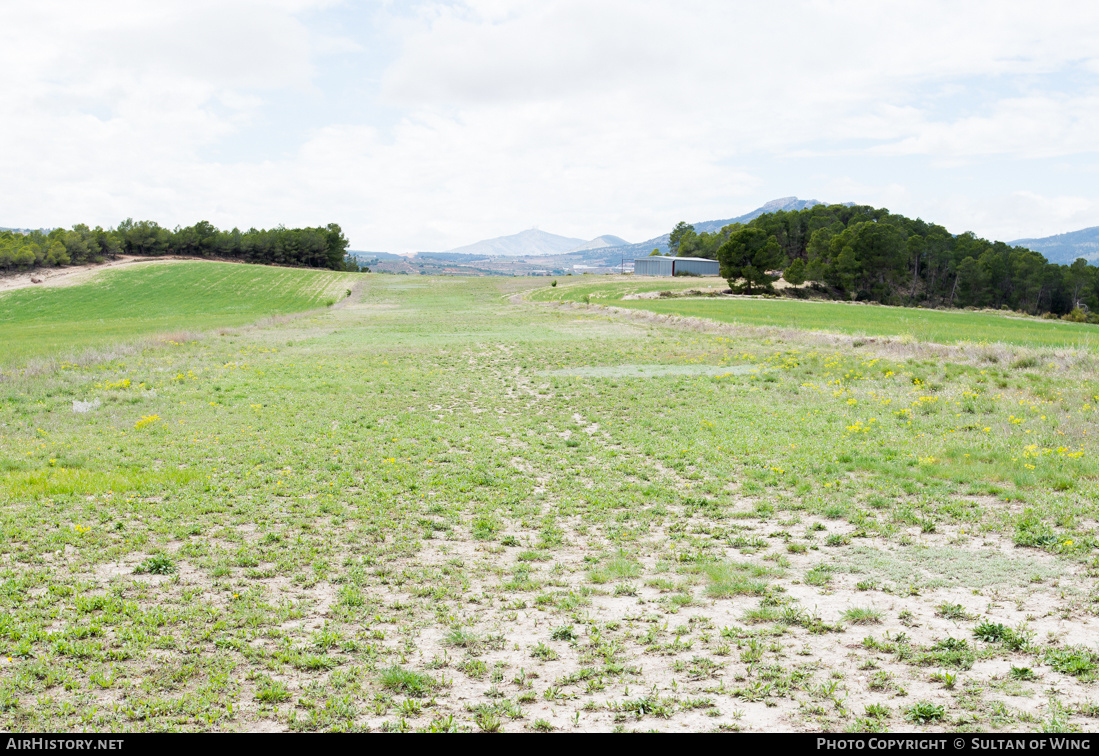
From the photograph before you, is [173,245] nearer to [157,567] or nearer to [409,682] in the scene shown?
[157,567]

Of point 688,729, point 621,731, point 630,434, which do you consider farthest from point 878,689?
point 630,434

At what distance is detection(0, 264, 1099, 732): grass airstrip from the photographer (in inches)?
199

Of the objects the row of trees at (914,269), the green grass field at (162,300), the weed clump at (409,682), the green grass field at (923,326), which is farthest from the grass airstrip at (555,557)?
the row of trees at (914,269)

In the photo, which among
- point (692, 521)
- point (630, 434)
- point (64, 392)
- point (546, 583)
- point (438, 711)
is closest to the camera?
point (438, 711)

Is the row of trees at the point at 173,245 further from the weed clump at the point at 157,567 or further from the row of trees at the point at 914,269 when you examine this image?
the weed clump at the point at 157,567

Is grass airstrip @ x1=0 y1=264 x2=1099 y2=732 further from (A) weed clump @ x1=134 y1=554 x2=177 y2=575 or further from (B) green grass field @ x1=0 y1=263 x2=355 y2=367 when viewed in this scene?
(B) green grass field @ x1=0 y1=263 x2=355 y2=367

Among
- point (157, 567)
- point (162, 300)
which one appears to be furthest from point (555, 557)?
point (162, 300)

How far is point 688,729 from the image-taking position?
462cm

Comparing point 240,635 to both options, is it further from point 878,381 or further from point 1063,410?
point 878,381

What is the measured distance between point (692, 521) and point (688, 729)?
5.01m

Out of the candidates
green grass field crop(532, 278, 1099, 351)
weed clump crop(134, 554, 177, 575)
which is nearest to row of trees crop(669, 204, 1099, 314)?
green grass field crop(532, 278, 1099, 351)

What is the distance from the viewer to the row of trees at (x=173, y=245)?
92.9 metres

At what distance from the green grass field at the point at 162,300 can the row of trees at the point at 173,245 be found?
1117 cm
